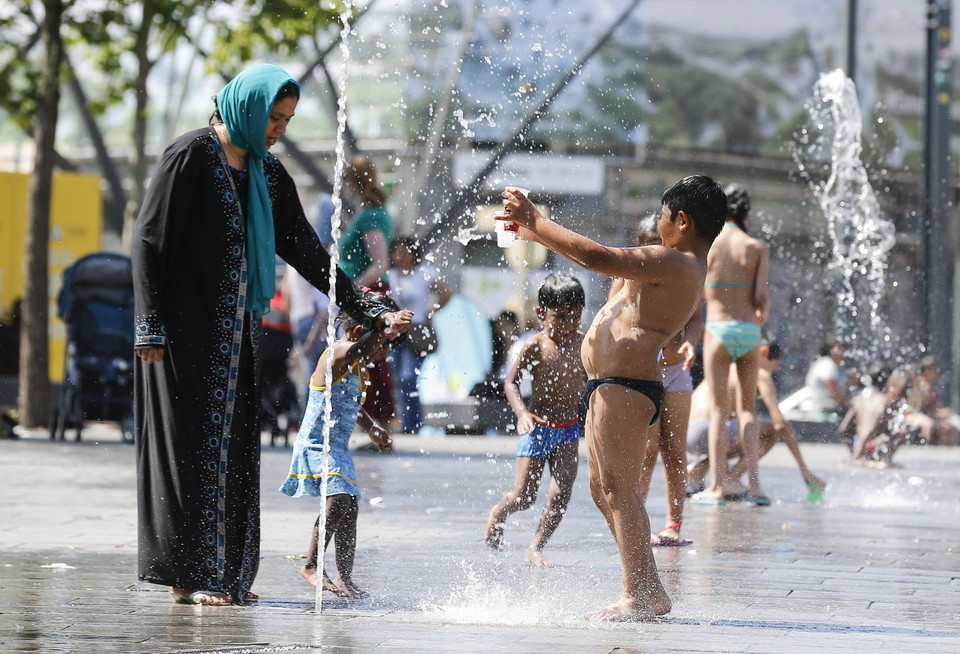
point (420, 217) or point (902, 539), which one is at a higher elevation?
point (420, 217)

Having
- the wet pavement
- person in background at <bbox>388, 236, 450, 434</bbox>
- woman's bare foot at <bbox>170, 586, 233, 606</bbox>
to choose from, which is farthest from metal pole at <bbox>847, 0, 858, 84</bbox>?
woman's bare foot at <bbox>170, 586, 233, 606</bbox>

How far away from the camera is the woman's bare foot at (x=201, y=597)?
19.6 feet

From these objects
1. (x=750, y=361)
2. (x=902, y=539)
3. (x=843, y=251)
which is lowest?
(x=902, y=539)

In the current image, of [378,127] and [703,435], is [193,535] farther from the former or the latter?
[378,127]

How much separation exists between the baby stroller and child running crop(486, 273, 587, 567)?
24.6 feet

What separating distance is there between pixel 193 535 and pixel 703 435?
17.7 ft

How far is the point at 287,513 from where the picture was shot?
934 centimetres

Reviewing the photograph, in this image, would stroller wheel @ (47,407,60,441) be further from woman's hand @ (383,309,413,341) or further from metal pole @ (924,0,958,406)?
woman's hand @ (383,309,413,341)

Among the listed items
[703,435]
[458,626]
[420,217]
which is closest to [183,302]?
[458,626]

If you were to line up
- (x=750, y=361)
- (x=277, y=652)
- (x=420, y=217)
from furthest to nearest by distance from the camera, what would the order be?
(x=420, y=217) < (x=750, y=361) < (x=277, y=652)

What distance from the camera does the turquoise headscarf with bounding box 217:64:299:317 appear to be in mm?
6113

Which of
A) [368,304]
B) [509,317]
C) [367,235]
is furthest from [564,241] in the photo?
[509,317]

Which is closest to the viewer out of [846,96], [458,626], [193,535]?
[458,626]

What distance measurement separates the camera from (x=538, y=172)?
71.1ft
